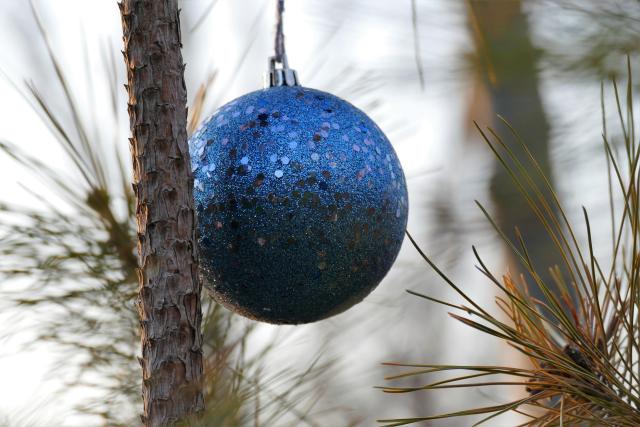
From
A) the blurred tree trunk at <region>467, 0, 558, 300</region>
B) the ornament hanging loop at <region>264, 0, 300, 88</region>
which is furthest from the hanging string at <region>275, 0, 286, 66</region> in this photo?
the blurred tree trunk at <region>467, 0, 558, 300</region>

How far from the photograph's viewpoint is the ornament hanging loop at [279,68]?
919 millimetres

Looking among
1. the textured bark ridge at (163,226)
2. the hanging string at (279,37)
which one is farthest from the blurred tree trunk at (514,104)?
the textured bark ridge at (163,226)

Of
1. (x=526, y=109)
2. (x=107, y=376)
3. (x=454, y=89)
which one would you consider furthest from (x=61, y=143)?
(x=526, y=109)

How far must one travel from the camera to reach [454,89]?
5.81ft

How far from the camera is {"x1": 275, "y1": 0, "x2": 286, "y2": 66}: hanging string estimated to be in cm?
92

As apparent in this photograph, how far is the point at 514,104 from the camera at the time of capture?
2.01m

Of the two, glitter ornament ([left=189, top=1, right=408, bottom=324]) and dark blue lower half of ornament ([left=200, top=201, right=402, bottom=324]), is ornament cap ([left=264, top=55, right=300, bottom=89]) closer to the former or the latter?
glitter ornament ([left=189, top=1, right=408, bottom=324])

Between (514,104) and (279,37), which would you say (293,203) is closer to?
(279,37)

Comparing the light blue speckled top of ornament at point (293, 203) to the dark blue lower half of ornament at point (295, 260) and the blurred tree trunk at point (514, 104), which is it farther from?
the blurred tree trunk at point (514, 104)

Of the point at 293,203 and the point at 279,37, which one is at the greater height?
the point at 279,37

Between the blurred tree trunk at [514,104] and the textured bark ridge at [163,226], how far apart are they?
0.88 meters

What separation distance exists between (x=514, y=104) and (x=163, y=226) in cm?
135

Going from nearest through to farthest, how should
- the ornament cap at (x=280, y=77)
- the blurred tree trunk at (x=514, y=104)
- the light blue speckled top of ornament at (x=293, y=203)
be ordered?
the light blue speckled top of ornament at (x=293, y=203), the ornament cap at (x=280, y=77), the blurred tree trunk at (x=514, y=104)

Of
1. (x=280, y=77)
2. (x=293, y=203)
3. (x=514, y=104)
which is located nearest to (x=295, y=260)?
(x=293, y=203)
